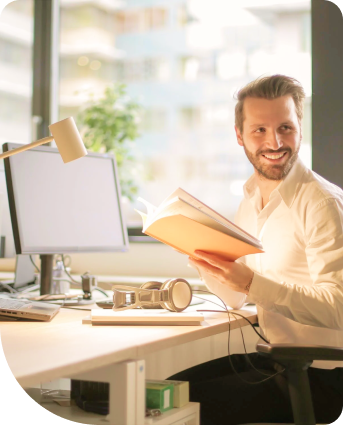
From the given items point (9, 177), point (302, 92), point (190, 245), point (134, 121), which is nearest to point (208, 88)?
point (134, 121)

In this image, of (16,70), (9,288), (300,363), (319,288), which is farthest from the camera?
(16,70)

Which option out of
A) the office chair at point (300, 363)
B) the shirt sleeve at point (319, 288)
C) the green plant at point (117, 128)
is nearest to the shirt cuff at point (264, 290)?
the shirt sleeve at point (319, 288)

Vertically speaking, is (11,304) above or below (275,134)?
below

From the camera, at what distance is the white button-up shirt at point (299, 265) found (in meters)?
1.42

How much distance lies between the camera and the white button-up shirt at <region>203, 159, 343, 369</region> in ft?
4.67

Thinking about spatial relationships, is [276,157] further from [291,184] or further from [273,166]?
[291,184]

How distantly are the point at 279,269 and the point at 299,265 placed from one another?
0.06 meters

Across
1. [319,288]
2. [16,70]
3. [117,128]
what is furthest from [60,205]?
[16,70]

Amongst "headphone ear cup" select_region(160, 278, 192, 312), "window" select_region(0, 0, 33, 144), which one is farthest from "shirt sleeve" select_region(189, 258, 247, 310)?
"window" select_region(0, 0, 33, 144)

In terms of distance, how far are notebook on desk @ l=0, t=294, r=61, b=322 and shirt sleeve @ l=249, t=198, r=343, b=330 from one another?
0.55 metres

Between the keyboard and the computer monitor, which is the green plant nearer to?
the computer monitor

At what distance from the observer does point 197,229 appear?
1.35 metres

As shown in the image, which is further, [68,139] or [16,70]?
[16,70]

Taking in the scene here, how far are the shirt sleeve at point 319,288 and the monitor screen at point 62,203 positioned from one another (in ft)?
2.45
